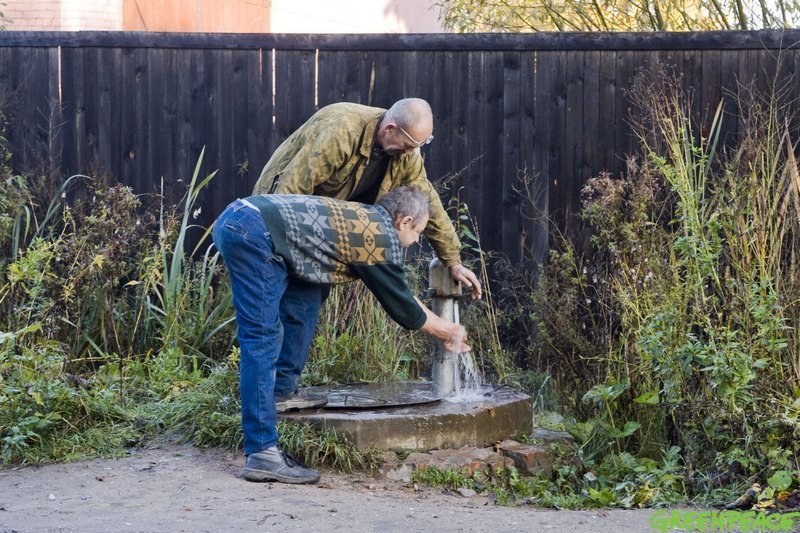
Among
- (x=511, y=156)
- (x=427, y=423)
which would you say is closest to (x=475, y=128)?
(x=511, y=156)

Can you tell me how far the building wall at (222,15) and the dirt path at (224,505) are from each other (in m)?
6.83

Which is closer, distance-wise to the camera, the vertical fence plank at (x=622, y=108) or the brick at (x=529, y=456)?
the brick at (x=529, y=456)

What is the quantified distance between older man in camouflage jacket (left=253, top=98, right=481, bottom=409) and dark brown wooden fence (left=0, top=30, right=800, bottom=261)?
1.79 m

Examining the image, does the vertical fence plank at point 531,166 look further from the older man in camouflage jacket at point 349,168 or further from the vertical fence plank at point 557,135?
the older man in camouflage jacket at point 349,168

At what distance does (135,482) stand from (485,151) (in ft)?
11.8

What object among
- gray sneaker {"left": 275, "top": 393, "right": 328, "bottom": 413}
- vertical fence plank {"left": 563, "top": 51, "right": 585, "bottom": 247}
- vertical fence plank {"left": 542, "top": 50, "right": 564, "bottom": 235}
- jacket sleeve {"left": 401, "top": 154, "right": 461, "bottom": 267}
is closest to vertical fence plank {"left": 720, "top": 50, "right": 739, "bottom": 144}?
vertical fence plank {"left": 563, "top": 51, "right": 585, "bottom": 247}

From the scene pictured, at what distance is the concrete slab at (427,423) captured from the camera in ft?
14.9

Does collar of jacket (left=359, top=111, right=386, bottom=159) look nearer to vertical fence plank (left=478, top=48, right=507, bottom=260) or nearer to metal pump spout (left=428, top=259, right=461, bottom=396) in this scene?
metal pump spout (left=428, top=259, right=461, bottom=396)

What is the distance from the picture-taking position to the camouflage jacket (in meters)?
4.69

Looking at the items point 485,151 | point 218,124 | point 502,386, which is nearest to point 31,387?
point 502,386

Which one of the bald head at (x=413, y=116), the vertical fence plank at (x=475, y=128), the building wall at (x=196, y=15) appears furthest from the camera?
the building wall at (x=196, y=15)

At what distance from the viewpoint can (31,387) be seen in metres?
4.83

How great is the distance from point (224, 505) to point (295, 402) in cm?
92

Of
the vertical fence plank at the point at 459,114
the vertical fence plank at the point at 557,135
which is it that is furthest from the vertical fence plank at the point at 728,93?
the vertical fence plank at the point at 459,114
